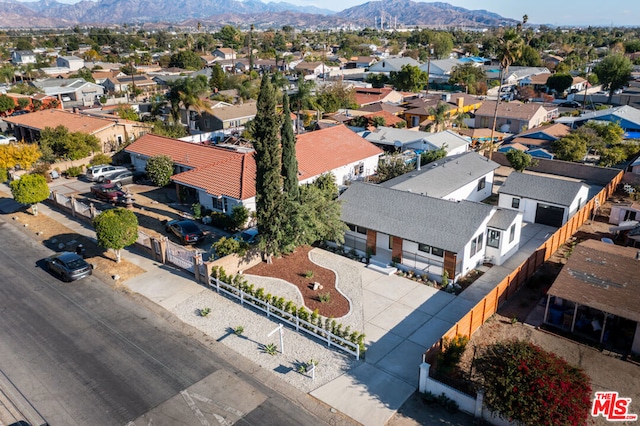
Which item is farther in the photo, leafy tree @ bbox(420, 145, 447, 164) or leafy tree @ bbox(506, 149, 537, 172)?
leafy tree @ bbox(420, 145, 447, 164)

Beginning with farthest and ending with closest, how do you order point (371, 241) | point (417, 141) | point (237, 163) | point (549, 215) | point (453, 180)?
point (417, 141), point (453, 180), point (237, 163), point (549, 215), point (371, 241)

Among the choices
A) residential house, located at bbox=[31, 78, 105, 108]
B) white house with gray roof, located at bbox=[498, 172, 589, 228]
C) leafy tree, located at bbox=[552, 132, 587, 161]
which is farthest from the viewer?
residential house, located at bbox=[31, 78, 105, 108]

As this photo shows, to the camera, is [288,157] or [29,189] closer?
[288,157]

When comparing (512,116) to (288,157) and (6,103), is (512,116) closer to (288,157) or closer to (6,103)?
(288,157)

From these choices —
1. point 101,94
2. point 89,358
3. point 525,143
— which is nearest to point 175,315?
point 89,358

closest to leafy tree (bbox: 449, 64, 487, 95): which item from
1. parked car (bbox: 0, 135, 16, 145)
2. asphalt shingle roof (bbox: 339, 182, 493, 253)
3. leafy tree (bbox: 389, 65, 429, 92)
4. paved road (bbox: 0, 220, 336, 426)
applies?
leafy tree (bbox: 389, 65, 429, 92)

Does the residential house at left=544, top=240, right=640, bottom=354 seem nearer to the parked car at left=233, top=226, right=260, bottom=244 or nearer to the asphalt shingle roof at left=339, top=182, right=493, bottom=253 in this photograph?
the asphalt shingle roof at left=339, top=182, right=493, bottom=253

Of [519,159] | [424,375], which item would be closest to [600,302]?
[424,375]
